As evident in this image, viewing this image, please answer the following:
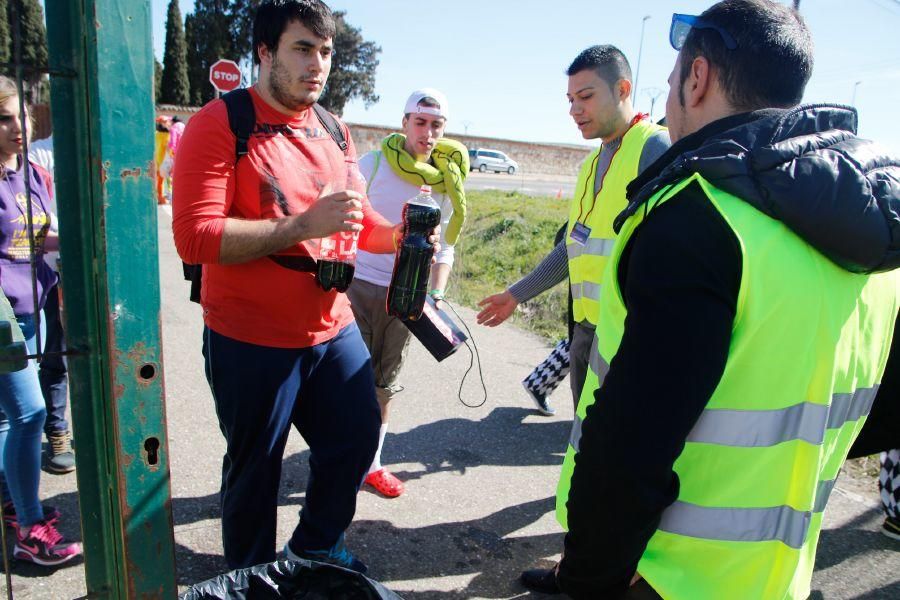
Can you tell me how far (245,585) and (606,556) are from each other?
1.37 metres

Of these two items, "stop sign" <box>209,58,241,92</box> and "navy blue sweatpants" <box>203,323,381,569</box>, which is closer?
"navy blue sweatpants" <box>203,323,381,569</box>

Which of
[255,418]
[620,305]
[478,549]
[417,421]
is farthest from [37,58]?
[417,421]

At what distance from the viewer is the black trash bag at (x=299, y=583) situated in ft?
7.21

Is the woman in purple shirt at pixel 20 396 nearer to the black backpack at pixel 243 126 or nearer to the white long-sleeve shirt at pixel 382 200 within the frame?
the black backpack at pixel 243 126

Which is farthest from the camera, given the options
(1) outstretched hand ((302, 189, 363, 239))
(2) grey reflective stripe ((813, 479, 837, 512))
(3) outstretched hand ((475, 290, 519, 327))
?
(3) outstretched hand ((475, 290, 519, 327))

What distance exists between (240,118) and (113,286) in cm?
84

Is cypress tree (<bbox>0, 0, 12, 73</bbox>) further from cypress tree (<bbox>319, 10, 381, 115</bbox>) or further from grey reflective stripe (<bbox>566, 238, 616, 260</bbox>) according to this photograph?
cypress tree (<bbox>319, 10, 381, 115</bbox>)

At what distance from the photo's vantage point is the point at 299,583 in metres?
2.29

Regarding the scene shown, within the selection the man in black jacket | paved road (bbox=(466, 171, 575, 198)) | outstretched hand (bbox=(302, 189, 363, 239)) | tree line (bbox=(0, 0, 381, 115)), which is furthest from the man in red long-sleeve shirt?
tree line (bbox=(0, 0, 381, 115))

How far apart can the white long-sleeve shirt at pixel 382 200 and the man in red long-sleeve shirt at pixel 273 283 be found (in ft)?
2.81

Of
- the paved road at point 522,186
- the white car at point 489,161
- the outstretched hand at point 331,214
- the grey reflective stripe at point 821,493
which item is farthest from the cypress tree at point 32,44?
the white car at point 489,161

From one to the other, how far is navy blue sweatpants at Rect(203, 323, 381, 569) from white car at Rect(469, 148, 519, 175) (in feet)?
144

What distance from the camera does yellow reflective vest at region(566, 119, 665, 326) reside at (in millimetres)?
2840

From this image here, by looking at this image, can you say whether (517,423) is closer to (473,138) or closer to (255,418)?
(255,418)
